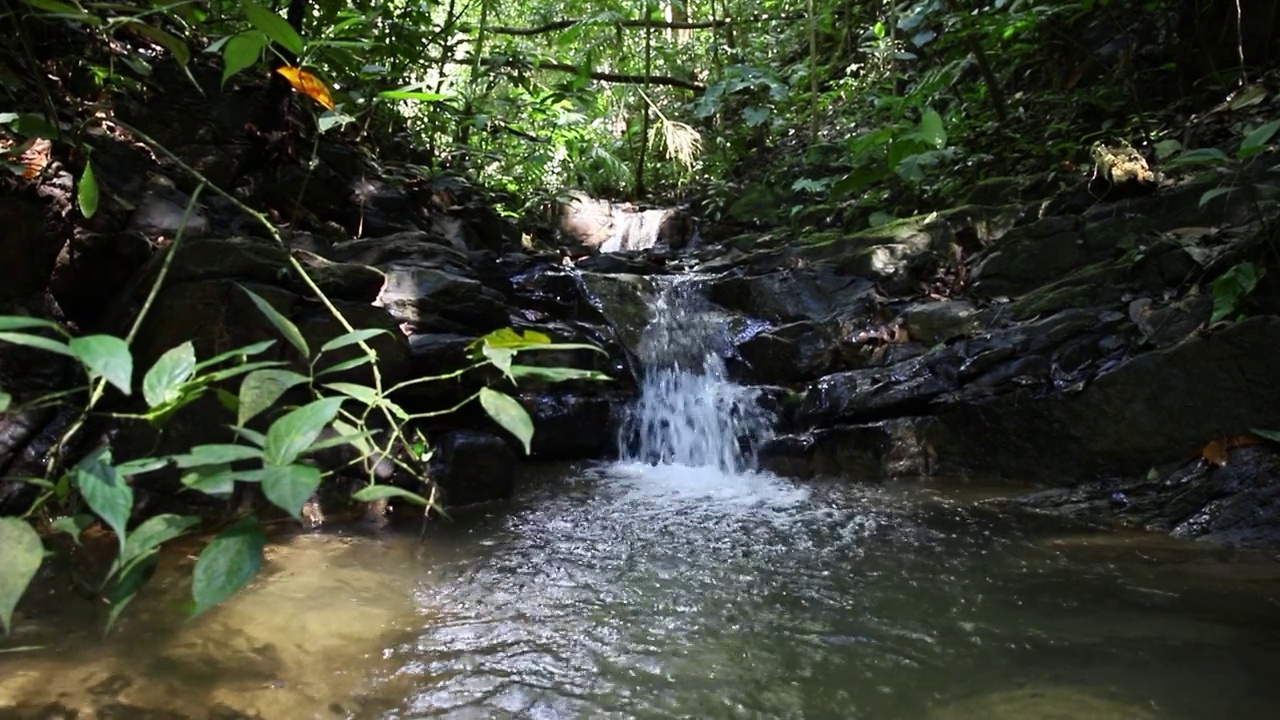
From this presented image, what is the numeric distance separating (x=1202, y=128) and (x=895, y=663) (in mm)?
6169

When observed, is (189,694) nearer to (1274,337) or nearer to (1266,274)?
(1274,337)

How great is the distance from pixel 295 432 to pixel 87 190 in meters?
1.19

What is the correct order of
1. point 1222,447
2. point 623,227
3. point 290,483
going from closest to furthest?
point 290,483 < point 1222,447 < point 623,227

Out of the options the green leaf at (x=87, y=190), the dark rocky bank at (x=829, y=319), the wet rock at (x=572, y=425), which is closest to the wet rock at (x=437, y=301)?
the dark rocky bank at (x=829, y=319)

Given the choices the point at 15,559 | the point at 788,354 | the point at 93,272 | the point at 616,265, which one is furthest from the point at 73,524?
the point at 616,265

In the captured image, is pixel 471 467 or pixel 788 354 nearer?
pixel 471 467

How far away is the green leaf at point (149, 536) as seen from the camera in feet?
2.46

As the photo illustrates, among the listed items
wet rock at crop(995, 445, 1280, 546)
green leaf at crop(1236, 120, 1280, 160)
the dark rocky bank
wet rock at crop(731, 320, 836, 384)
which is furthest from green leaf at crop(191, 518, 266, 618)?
wet rock at crop(731, 320, 836, 384)

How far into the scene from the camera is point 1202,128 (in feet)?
20.5

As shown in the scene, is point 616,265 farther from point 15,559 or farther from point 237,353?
point 15,559

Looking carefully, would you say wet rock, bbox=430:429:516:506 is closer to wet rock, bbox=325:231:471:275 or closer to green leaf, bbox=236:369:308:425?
wet rock, bbox=325:231:471:275

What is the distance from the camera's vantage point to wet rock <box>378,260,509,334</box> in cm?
530

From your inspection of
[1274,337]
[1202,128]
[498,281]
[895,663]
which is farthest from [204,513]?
[1202,128]

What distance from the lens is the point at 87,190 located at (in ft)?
5.23
